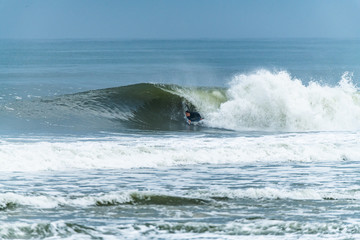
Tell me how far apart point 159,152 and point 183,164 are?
928 mm

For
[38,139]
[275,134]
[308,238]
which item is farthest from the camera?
[275,134]

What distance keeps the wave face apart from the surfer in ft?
0.86

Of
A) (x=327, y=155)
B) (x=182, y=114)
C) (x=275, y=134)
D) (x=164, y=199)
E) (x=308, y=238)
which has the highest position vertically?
(x=182, y=114)

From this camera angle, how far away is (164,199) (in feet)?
33.0

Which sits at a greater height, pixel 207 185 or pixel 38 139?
pixel 38 139

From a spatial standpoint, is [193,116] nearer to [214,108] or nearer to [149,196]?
[214,108]

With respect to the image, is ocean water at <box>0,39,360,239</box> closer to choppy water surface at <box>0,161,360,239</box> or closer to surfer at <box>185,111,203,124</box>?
choppy water surface at <box>0,161,360,239</box>

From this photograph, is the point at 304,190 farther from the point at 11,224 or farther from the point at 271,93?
the point at 271,93

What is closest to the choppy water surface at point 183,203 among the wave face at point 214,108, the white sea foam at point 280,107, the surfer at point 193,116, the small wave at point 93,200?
the small wave at point 93,200

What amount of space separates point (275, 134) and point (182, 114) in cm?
511

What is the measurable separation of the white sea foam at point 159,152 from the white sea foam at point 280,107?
4265mm

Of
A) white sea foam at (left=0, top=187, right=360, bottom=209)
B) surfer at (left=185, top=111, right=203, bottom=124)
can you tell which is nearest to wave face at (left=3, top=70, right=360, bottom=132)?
surfer at (left=185, top=111, right=203, bottom=124)

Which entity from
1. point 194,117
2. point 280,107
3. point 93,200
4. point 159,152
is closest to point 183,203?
point 93,200

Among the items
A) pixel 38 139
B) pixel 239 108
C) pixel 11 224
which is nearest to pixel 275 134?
pixel 239 108
